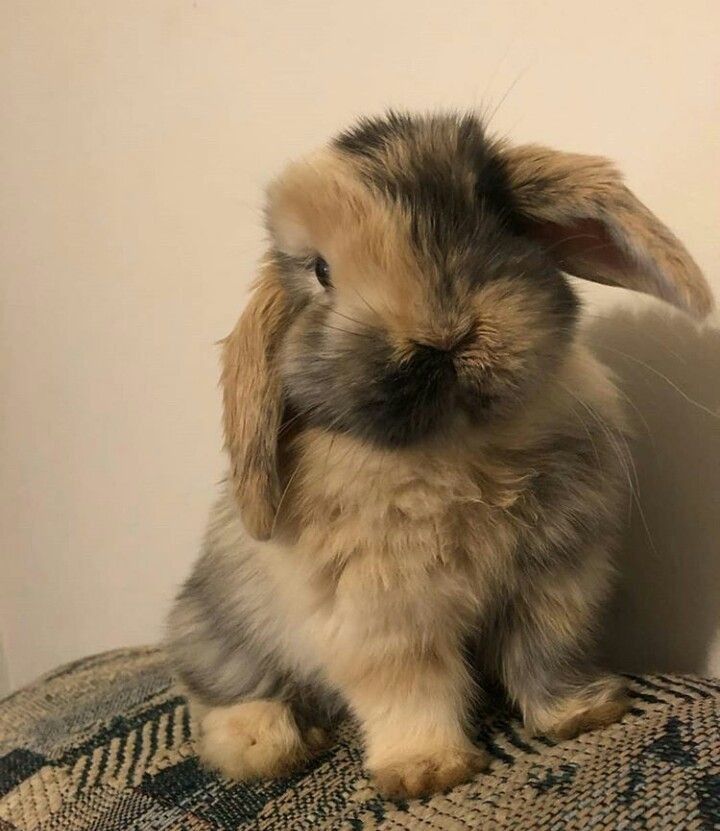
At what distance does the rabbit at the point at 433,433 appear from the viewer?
726 mm

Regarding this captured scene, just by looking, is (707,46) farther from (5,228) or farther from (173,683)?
(5,228)

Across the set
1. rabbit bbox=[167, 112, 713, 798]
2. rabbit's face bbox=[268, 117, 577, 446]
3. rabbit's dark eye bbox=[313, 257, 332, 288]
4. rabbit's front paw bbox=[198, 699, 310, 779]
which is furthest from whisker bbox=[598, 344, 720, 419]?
rabbit's front paw bbox=[198, 699, 310, 779]

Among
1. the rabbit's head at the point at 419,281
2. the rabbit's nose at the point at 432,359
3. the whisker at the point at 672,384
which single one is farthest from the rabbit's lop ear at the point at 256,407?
the whisker at the point at 672,384

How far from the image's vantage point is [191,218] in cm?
152

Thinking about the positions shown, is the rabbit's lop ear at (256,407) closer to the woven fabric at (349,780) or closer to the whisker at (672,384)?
the woven fabric at (349,780)

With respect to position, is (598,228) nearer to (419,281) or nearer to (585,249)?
(585,249)

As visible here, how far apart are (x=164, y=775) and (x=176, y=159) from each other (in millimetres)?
995

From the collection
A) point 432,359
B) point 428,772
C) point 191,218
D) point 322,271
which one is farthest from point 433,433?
point 191,218

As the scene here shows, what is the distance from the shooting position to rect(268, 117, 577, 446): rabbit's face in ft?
2.31

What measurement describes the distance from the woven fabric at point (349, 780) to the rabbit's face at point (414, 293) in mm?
293

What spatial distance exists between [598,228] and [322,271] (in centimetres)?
26

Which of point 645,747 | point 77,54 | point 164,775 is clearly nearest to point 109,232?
point 77,54

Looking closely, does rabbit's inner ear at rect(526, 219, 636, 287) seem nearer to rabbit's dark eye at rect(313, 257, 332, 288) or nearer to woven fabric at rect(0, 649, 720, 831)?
rabbit's dark eye at rect(313, 257, 332, 288)

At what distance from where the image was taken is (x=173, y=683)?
1237 millimetres
